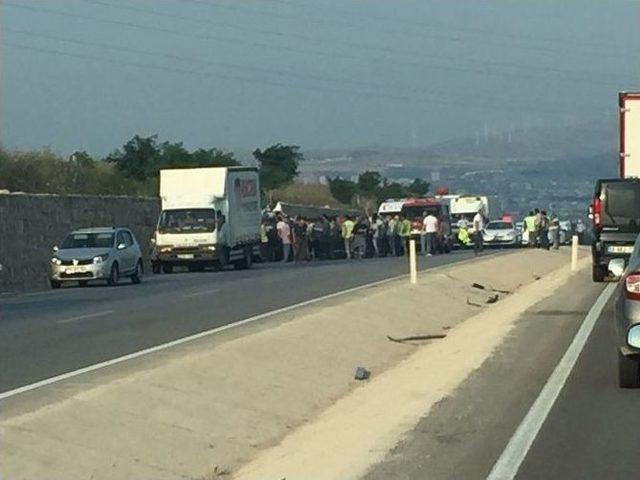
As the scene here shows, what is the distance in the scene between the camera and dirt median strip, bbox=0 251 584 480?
11016mm

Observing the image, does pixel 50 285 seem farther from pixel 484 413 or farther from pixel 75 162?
pixel 484 413

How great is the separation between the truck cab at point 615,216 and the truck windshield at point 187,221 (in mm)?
17021

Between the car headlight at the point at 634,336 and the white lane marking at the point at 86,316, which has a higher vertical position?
the car headlight at the point at 634,336

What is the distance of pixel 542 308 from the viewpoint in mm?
26172

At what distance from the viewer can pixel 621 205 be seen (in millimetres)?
32531

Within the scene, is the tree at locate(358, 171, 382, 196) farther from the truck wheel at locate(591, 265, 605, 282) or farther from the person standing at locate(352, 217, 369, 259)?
the truck wheel at locate(591, 265, 605, 282)

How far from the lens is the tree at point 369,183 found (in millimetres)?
114438

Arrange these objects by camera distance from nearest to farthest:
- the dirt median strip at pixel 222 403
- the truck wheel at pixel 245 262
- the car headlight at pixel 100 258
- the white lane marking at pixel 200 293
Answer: the dirt median strip at pixel 222 403, the white lane marking at pixel 200 293, the car headlight at pixel 100 258, the truck wheel at pixel 245 262

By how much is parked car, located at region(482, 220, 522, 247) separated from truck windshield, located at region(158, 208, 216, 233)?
28.2m

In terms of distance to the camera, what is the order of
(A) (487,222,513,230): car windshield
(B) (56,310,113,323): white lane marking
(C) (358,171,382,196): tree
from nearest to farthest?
1. (B) (56,310,113,323): white lane marking
2. (A) (487,222,513,230): car windshield
3. (C) (358,171,382,196): tree

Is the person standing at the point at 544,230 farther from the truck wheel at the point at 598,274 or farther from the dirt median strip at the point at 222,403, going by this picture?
the dirt median strip at the point at 222,403

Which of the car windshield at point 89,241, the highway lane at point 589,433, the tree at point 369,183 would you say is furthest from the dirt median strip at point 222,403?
the tree at point 369,183

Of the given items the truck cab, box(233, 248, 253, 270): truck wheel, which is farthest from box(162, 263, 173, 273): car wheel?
the truck cab

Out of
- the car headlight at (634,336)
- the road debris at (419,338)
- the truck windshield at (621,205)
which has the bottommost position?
the road debris at (419,338)
